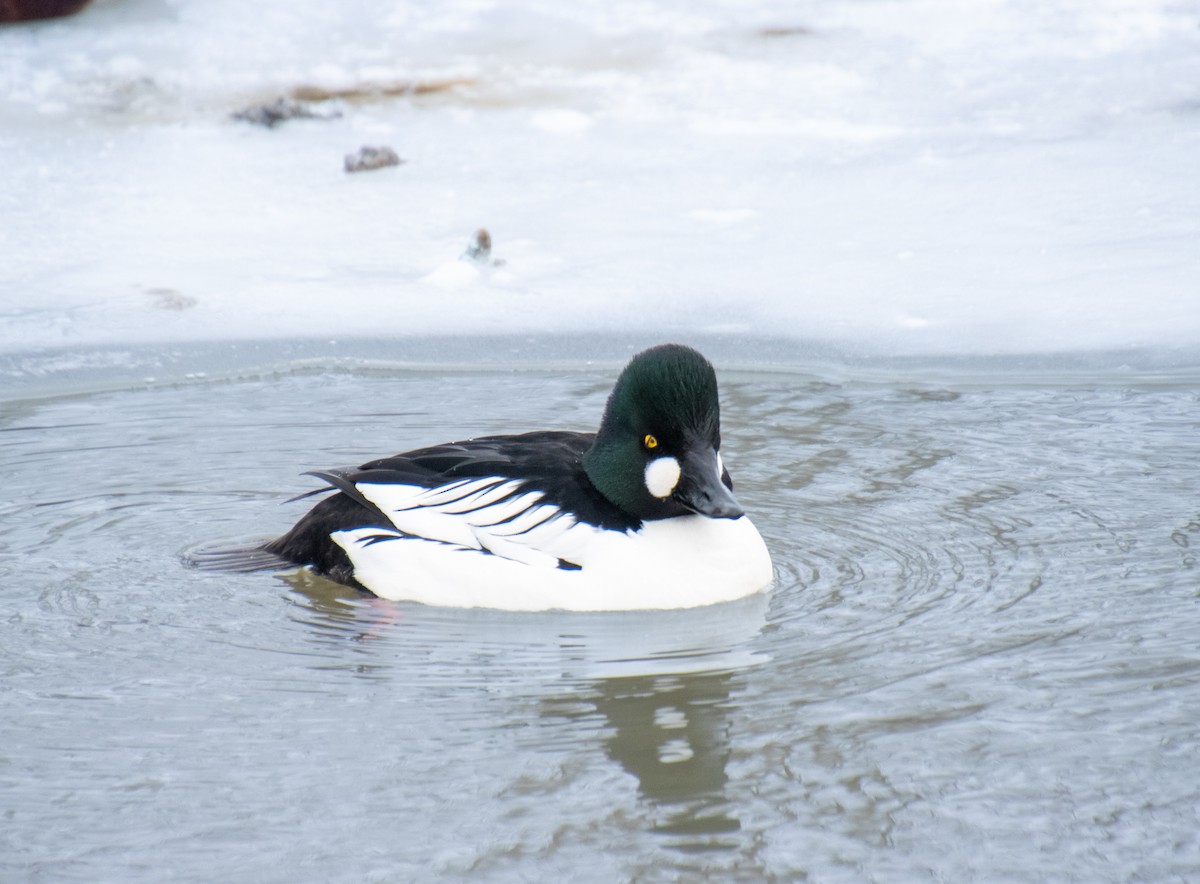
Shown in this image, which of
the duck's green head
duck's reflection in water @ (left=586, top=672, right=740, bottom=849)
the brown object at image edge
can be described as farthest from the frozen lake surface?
the duck's green head

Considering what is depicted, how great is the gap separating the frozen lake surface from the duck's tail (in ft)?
0.16

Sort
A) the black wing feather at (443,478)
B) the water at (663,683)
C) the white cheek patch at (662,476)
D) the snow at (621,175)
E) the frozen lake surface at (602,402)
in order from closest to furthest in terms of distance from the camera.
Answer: the water at (663,683), the frozen lake surface at (602,402), the white cheek patch at (662,476), the black wing feather at (443,478), the snow at (621,175)

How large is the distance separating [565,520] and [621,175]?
415cm

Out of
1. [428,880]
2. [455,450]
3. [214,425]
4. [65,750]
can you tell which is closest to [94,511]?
[214,425]

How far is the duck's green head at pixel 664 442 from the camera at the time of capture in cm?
406

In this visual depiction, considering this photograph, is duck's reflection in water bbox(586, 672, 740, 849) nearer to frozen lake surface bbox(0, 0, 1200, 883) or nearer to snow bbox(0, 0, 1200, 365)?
frozen lake surface bbox(0, 0, 1200, 883)

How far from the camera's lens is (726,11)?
10.9 metres

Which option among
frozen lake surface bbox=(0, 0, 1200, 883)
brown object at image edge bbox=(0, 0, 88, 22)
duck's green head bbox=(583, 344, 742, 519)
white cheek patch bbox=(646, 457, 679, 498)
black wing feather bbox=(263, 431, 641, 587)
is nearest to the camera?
frozen lake surface bbox=(0, 0, 1200, 883)

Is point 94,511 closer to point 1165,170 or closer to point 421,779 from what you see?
point 421,779

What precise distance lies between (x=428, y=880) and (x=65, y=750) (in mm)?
972

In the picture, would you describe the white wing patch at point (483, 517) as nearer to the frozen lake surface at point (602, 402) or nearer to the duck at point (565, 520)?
the duck at point (565, 520)

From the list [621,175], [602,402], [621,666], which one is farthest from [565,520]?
[621,175]

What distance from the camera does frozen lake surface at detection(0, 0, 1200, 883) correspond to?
301 cm

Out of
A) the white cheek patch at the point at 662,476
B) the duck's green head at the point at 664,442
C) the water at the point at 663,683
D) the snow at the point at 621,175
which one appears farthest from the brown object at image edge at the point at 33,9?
the white cheek patch at the point at 662,476
